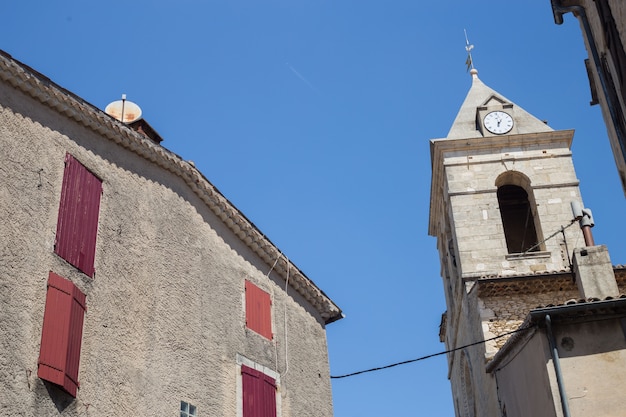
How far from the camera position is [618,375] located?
12453mm

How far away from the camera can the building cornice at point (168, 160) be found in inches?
397

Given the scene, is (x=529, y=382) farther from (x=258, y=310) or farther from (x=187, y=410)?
(x=187, y=410)

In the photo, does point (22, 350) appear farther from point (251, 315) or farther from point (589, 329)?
point (589, 329)

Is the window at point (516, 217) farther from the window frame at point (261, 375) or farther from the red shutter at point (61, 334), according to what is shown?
the red shutter at point (61, 334)

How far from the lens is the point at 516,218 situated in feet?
82.7

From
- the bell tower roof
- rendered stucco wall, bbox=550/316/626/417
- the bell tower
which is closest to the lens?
rendered stucco wall, bbox=550/316/626/417

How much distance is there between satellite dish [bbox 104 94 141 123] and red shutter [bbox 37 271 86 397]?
4.58 m

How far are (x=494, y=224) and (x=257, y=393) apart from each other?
36.8 ft

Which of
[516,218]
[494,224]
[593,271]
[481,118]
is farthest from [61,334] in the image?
[516,218]

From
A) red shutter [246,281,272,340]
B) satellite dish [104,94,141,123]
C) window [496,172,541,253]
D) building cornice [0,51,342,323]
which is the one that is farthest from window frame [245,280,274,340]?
window [496,172,541,253]

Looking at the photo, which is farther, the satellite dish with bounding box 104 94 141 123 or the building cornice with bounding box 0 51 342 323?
the satellite dish with bounding box 104 94 141 123

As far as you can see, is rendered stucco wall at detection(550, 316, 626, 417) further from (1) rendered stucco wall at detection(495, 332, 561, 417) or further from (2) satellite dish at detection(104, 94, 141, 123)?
(2) satellite dish at detection(104, 94, 141, 123)

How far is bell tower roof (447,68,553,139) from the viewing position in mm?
23969

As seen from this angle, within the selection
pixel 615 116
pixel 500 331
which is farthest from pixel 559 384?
pixel 500 331
